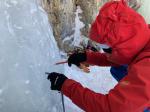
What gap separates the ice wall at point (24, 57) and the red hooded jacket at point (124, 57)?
0.84ft

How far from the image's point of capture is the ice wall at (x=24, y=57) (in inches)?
53.6

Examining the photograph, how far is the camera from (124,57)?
4.12 feet

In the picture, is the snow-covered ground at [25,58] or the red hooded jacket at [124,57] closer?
the red hooded jacket at [124,57]

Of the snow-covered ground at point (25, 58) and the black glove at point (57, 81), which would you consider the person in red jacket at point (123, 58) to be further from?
the snow-covered ground at point (25, 58)

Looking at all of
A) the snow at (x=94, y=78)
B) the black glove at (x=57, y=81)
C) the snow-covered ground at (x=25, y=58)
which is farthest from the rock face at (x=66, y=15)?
the black glove at (x=57, y=81)

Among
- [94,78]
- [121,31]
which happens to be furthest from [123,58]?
[94,78]

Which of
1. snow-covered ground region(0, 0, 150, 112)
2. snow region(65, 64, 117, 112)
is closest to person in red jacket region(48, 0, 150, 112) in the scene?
snow-covered ground region(0, 0, 150, 112)

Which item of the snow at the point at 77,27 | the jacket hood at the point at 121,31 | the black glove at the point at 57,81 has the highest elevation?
the jacket hood at the point at 121,31

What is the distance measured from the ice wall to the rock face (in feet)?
1.20

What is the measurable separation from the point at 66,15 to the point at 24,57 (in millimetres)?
678

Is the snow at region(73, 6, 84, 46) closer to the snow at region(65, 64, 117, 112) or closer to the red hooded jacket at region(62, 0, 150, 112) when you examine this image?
the snow at region(65, 64, 117, 112)

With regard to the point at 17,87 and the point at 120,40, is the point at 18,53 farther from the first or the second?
the point at 120,40

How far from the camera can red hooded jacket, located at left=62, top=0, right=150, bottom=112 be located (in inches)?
45.3

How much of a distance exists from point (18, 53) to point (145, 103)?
1.77ft
